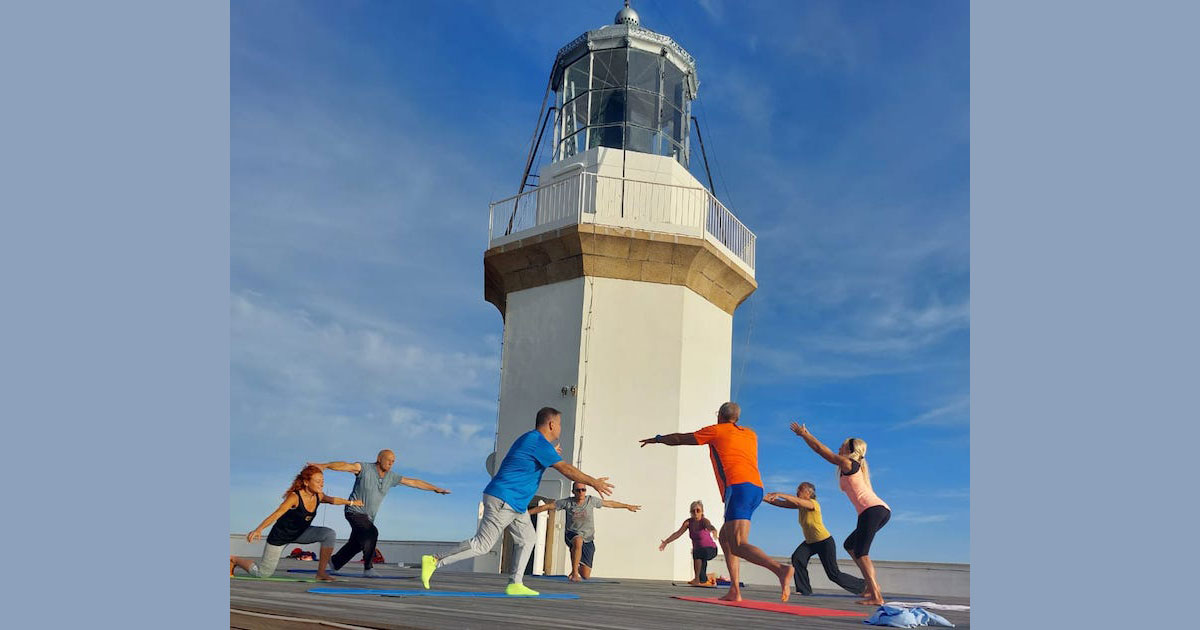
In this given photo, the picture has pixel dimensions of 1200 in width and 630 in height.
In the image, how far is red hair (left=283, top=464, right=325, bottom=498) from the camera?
355 inches

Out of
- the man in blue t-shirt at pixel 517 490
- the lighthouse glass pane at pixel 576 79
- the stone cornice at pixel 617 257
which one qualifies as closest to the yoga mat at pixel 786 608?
the man in blue t-shirt at pixel 517 490

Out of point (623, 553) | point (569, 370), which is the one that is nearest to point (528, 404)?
point (569, 370)

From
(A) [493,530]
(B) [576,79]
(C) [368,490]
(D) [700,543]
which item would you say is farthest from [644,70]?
(A) [493,530]

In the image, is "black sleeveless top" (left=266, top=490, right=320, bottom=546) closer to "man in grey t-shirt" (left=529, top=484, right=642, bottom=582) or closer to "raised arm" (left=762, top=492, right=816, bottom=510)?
"man in grey t-shirt" (left=529, top=484, right=642, bottom=582)

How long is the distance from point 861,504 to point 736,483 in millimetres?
1359

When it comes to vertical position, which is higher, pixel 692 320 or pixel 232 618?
pixel 692 320

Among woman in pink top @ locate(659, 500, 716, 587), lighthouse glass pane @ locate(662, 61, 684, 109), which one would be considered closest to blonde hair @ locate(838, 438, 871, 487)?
woman in pink top @ locate(659, 500, 716, 587)

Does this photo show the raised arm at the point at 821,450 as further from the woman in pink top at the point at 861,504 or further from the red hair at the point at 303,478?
the red hair at the point at 303,478

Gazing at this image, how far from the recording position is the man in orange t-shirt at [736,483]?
753 centimetres

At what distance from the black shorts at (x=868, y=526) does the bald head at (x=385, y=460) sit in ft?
15.7

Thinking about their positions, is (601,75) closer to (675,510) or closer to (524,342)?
(524,342)

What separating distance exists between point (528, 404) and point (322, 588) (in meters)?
8.28

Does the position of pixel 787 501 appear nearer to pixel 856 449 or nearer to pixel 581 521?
pixel 856 449

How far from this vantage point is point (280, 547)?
9.08 metres
